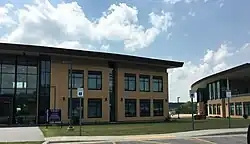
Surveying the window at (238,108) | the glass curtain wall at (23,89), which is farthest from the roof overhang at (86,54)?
the window at (238,108)

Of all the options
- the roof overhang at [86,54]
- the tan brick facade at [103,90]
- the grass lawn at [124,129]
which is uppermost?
the roof overhang at [86,54]

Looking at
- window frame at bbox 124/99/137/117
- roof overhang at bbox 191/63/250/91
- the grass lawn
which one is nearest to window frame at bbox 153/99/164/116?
window frame at bbox 124/99/137/117

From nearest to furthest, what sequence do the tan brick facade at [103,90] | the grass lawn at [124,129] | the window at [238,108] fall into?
the grass lawn at [124,129], the tan brick facade at [103,90], the window at [238,108]

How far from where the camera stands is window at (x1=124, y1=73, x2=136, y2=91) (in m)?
45.8

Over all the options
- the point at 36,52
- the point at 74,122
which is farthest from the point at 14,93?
the point at 74,122

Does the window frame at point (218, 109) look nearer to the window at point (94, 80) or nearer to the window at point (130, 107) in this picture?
the window at point (130, 107)

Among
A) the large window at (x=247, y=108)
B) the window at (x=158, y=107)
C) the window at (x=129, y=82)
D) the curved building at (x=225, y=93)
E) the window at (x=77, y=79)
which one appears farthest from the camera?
the curved building at (x=225, y=93)

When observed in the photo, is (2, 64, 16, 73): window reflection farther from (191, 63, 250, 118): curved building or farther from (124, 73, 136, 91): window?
(191, 63, 250, 118): curved building

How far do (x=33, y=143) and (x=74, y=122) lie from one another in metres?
22.2

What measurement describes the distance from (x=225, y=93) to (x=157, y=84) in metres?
18.1

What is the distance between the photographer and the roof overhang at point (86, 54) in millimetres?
36844

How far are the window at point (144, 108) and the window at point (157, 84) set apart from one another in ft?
8.27

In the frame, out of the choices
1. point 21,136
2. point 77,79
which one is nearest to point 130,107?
point 77,79

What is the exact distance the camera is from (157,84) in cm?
4912
